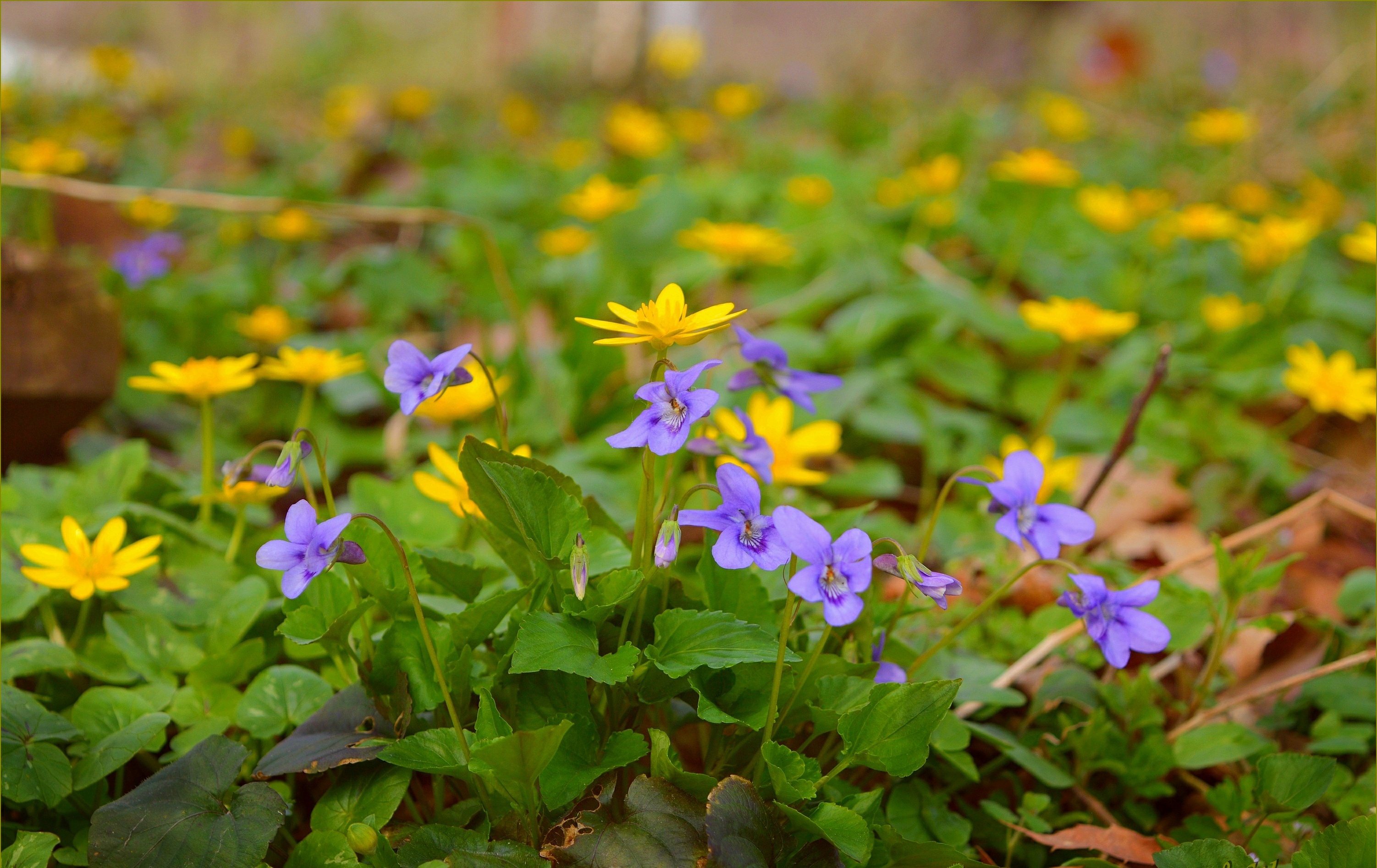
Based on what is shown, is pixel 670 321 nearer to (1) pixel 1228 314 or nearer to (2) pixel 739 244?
(2) pixel 739 244

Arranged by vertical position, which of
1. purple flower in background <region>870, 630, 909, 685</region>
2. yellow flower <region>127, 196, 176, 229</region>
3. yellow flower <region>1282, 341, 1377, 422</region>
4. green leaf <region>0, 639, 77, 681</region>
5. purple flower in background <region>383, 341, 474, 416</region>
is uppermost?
purple flower in background <region>383, 341, 474, 416</region>

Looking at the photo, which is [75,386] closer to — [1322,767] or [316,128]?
[1322,767]

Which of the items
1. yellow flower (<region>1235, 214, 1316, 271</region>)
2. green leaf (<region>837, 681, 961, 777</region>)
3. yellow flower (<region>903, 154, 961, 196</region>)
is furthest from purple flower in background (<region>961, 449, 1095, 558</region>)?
yellow flower (<region>903, 154, 961, 196</region>)

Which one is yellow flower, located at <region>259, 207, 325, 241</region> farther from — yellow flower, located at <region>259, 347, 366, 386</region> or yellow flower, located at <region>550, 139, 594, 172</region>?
yellow flower, located at <region>259, 347, 366, 386</region>

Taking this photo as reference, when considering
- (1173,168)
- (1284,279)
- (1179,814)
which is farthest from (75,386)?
(1173,168)

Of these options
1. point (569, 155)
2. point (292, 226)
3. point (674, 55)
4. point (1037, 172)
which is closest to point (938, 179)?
point (1037, 172)

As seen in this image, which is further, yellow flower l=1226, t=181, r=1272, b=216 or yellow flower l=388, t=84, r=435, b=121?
yellow flower l=388, t=84, r=435, b=121
